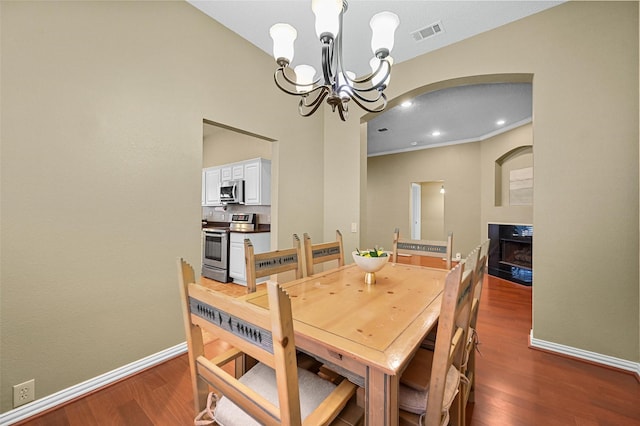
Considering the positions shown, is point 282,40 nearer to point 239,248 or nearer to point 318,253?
point 318,253

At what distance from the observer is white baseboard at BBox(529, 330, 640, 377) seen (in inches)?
77.2

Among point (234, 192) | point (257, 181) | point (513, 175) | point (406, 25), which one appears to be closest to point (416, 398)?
point (406, 25)

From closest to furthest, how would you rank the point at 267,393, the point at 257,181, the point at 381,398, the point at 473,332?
1. the point at 381,398
2. the point at 267,393
3. the point at 473,332
4. the point at 257,181

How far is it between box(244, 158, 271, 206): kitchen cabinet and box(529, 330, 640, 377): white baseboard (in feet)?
12.2

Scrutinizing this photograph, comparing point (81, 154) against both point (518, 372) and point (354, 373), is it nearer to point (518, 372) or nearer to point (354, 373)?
point (354, 373)

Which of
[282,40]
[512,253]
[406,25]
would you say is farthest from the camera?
[512,253]

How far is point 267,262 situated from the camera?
67.4 inches

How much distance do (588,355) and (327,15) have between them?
3.19m

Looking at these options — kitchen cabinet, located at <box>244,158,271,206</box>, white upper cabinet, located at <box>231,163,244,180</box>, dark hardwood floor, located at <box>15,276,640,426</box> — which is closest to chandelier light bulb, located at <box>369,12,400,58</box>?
dark hardwood floor, located at <box>15,276,640,426</box>

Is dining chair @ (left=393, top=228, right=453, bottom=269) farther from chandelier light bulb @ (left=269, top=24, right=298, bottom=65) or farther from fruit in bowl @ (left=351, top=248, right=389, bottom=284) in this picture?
chandelier light bulb @ (left=269, top=24, right=298, bottom=65)

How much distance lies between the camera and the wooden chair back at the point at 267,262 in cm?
156

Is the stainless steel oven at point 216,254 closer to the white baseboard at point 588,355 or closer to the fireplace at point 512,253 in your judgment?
the white baseboard at point 588,355

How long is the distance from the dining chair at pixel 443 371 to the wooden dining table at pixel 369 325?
0.34 feet

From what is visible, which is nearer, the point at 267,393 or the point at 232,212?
the point at 267,393
